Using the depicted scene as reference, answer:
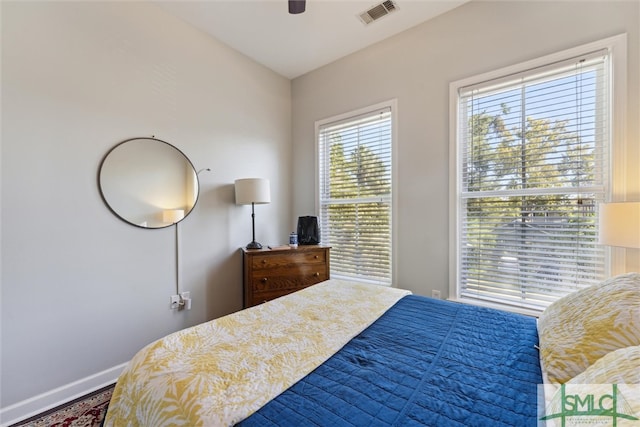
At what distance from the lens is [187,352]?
3.48ft

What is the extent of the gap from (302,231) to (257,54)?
199 centimetres

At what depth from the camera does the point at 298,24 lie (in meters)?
2.51

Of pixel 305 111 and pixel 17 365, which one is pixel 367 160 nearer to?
pixel 305 111

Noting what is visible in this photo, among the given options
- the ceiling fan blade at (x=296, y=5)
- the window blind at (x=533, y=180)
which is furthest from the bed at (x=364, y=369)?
the ceiling fan blade at (x=296, y=5)

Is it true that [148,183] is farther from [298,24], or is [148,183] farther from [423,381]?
[423,381]

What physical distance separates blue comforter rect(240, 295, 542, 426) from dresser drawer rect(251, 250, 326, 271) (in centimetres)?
147

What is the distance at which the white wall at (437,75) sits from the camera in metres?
1.80

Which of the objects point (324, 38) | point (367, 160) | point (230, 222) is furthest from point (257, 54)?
point (230, 222)

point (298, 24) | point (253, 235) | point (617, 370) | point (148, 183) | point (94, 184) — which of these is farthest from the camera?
point (253, 235)

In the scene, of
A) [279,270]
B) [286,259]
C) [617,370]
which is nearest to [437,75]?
[286,259]

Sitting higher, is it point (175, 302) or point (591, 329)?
point (591, 329)

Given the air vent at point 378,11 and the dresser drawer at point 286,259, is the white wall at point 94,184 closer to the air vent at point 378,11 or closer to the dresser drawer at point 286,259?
the dresser drawer at point 286,259

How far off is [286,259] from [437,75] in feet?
7.19

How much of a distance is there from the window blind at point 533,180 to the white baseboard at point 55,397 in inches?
112
